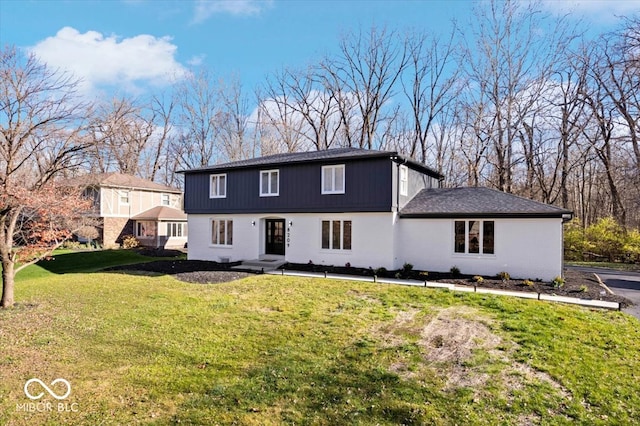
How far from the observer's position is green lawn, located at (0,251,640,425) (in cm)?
468

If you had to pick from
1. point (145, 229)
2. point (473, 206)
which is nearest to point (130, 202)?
point (145, 229)

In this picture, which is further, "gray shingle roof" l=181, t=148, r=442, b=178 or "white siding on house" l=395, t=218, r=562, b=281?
"gray shingle roof" l=181, t=148, r=442, b=178

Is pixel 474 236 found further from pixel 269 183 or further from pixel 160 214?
pixel 160 214

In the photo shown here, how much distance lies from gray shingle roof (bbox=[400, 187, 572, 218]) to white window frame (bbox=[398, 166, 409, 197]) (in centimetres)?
60

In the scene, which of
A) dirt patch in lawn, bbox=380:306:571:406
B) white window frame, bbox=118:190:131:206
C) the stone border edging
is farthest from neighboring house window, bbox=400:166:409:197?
white window frame, bbox=118:190:131:206

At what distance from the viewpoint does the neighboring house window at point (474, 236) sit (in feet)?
44.9

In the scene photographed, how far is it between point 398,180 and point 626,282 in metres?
9.64

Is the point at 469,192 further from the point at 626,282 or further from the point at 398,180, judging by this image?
the point at 626,282

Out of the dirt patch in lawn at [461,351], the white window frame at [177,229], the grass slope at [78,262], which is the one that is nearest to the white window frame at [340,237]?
the dirt patch in lawn at [461,351]

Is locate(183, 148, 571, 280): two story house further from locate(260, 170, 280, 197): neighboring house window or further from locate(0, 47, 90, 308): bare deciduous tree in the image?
locate(0, 47, 90, 308): bare deciduous tree

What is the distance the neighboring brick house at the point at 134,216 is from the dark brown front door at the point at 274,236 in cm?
1280

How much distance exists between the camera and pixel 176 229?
1150 inches

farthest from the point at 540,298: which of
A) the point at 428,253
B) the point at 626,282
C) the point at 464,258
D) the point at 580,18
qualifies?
the point at 580,18

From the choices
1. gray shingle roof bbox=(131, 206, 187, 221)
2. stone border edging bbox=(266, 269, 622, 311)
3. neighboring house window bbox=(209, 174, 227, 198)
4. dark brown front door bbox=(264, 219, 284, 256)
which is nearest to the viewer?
stone border edging bbox=(266, 269, 622, 311)
